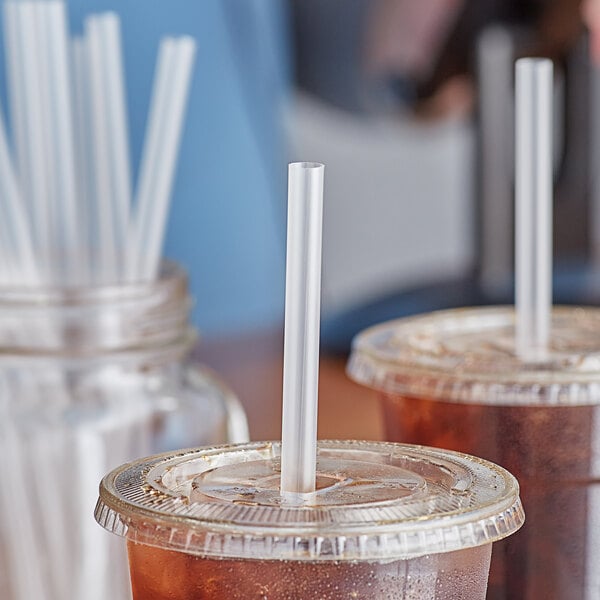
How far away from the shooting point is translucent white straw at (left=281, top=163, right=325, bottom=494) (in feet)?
1.06

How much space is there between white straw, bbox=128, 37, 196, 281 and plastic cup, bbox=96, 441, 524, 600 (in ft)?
0.77

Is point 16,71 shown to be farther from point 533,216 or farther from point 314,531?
point 314,531

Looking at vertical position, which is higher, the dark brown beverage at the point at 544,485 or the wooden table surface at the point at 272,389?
the dark brown beverage at the point at 544,485

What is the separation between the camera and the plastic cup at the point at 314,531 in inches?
11.6

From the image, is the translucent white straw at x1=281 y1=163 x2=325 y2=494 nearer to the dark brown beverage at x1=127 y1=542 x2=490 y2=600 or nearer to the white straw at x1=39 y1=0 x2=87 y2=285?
the dark brown beverage at x1=127 y1=542 x2=490 y2=600

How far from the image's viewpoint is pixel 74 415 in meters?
0.56

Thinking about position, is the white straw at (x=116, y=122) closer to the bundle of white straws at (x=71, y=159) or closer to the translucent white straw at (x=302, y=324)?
the bundle of white straws at (x=71, y=159)

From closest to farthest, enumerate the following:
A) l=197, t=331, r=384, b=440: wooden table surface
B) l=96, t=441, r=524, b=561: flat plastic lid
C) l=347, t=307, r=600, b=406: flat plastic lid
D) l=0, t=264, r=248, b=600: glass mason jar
Answer: 1. l=96, t=441, r=524, b=561: flat plastic lid
2. l=347, t=307, r=600, b=406: flat plastic lid
3. l=0, t=264, r=248, b=600: glass mason jar
4. l=197, t=331, r=384, b=440: wooden table surface

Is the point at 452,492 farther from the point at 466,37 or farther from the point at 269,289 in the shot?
the point at 269,289

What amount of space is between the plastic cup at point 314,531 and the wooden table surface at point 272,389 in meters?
0.32

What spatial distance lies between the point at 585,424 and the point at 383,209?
109 cm

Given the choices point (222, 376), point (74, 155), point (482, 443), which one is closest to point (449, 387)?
point (482, 443)

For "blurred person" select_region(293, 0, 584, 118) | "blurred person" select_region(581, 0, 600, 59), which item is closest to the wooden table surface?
"blurred person" select_region(293, 0, 584, 118)

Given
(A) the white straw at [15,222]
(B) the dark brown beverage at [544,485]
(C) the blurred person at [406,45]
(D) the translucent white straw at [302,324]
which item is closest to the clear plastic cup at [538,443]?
(B) the dark brown beverage at [544,485]
